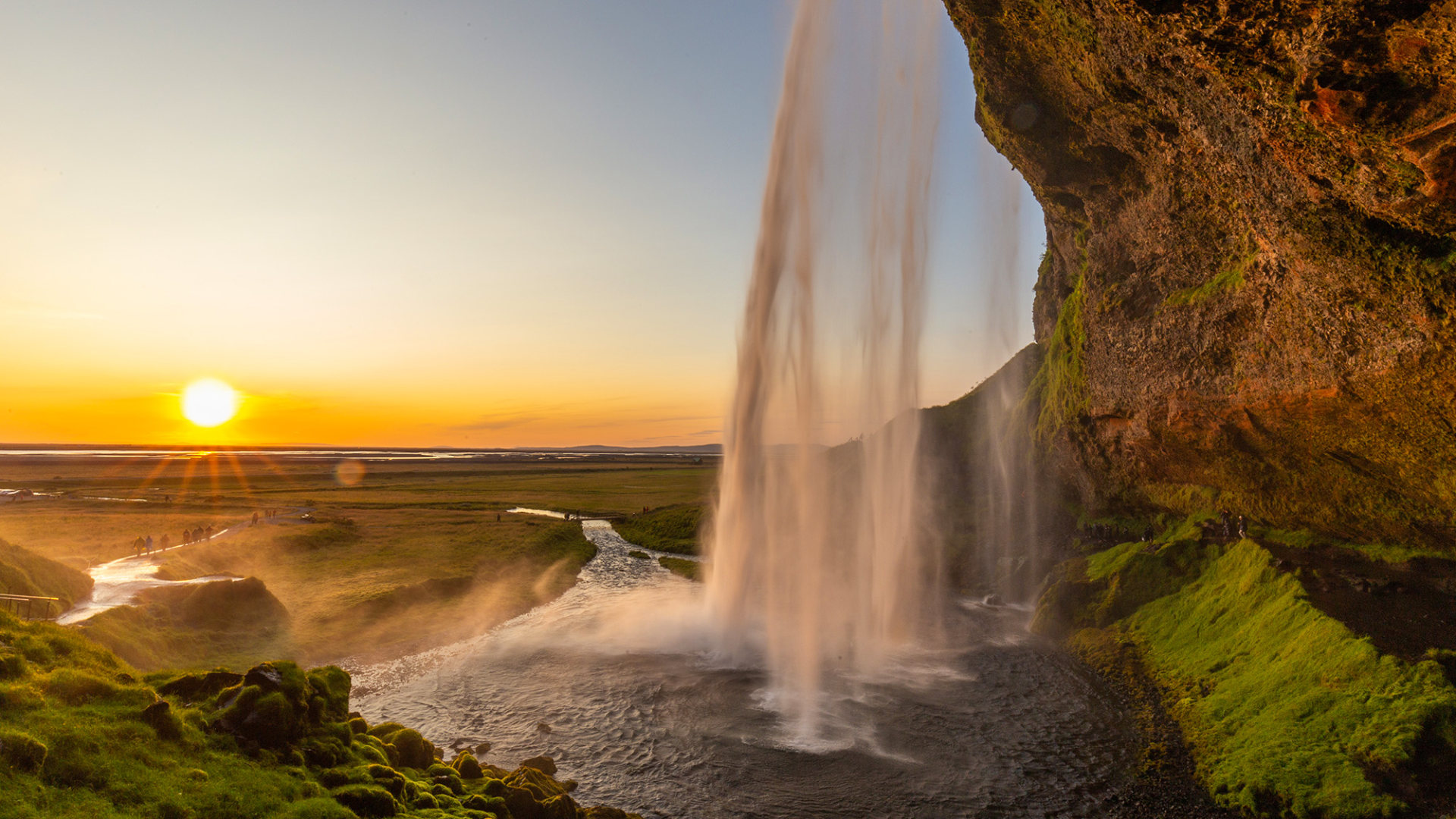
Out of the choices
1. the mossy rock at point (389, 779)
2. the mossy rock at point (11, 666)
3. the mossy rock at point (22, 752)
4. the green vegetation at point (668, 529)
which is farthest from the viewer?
the green vegetation at point (668, 529)

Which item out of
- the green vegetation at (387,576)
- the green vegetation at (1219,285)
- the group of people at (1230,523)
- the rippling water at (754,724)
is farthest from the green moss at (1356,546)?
the green vegetation at (387,576)

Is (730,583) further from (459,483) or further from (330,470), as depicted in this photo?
(330,470)

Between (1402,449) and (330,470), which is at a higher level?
(1402,449)

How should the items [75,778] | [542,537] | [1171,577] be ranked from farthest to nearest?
1. [542,537]
2. [1171,577]
3. [75,778]

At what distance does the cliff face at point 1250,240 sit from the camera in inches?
536

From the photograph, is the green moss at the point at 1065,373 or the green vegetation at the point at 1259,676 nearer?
the green vegetation at the point at 1259,676

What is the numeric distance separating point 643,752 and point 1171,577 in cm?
2575

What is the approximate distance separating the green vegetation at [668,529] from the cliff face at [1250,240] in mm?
32763

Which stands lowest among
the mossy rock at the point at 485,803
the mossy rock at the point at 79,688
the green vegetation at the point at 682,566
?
the green vegetation at the point at 682,566

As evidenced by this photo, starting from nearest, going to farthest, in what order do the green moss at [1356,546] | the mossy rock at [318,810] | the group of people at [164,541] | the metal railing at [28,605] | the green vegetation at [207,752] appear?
1. the green vegetation at [207,752]
2. the mossy rock at [318,810]
3. the metal railing at [28,605]
4. the green moss at [1356,546]
5. the group of people at [164,541]

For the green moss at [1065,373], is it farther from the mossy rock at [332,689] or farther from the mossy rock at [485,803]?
the mossy rock at [332,689]

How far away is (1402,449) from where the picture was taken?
2284cm

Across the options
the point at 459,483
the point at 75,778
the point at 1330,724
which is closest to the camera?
the point at 75,778

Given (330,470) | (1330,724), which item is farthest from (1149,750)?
(330,470)
